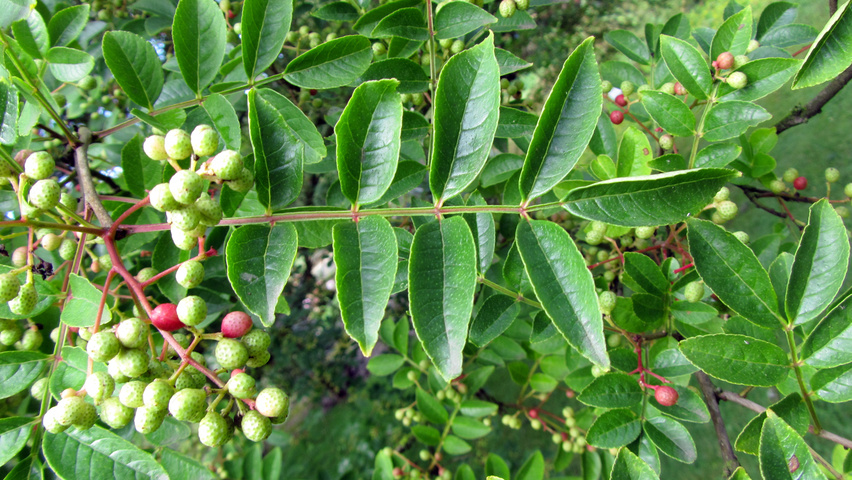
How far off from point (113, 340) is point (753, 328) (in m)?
1.54

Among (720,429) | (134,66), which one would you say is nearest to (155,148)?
(134,66)

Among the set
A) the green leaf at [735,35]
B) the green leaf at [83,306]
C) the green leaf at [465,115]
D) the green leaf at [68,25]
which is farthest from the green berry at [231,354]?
the green leaf at [735,35]

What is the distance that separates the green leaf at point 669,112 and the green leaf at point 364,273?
104 cm

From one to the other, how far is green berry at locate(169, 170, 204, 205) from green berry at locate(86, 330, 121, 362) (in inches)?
12.6

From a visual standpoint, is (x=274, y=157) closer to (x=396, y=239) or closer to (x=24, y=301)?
(x=396, y=239)

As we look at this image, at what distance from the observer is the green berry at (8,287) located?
3.30ft

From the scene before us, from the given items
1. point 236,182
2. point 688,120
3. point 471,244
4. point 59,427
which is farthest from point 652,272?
point 59,427

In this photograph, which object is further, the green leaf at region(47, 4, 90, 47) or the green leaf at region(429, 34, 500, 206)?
the green leaf at region(47, 4, 90, 47)

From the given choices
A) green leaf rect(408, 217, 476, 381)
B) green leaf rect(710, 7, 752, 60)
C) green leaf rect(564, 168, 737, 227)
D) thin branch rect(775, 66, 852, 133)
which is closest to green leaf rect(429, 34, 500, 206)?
green leaf rect(408, 217, 476, 381)

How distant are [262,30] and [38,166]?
62cm

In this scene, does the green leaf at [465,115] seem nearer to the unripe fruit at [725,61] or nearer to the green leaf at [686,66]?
the green leaf at [686,66]

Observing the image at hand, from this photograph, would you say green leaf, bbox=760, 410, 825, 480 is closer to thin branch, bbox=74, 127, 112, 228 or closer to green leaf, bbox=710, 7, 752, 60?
green leaf, bbox=710, 7, 752, 60

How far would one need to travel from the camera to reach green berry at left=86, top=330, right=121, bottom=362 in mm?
947

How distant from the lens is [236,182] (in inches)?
38.7
